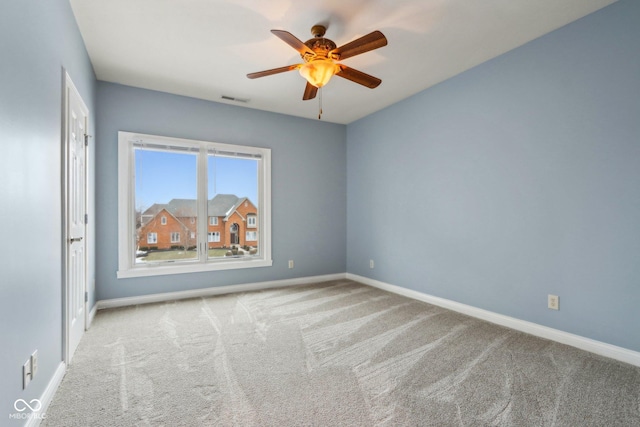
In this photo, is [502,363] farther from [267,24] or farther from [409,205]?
[267,24]

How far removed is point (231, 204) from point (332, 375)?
9.92 ft

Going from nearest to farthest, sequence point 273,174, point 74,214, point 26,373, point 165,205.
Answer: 1. point 26,373
2. point 74,214
3. point 165,205
4. point 273,174

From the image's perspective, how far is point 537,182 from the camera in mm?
2789

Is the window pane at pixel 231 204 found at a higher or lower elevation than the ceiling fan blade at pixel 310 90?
lower

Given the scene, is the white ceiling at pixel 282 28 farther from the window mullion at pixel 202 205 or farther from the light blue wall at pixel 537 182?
the window mullion at pixel 202 205

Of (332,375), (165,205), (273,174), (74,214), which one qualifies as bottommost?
(332,375)

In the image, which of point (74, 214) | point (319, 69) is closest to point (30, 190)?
point (74, 214)

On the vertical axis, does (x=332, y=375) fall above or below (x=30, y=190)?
below

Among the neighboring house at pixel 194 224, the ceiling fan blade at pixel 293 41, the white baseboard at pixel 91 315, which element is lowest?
the white baseboard at pixel 91 315

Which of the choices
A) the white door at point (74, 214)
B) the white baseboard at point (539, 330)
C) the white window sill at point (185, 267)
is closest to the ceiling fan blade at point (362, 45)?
the white door at point (74, 214)

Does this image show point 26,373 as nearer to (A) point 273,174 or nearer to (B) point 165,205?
(B) point 165,205

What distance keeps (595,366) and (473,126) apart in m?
2.39

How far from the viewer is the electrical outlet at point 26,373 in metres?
1.46

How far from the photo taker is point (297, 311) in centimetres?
351
